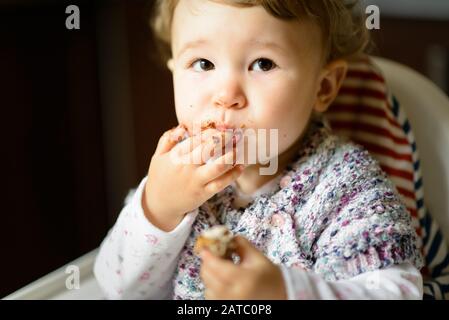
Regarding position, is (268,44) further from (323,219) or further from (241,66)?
(323,219)

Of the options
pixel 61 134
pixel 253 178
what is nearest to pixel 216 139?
pixel 253 178

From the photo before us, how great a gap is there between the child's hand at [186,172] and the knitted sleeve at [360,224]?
0.12m

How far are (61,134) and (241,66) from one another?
307mm

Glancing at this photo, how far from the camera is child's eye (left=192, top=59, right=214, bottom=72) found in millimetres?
666

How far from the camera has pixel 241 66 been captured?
2.13ft

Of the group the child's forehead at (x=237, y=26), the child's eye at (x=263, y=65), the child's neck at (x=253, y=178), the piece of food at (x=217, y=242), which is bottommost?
the piece of food at (x=217, y=242)

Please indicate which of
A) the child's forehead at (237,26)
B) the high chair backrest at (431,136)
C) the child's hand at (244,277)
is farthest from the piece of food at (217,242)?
the high chair backrest at (431,136)

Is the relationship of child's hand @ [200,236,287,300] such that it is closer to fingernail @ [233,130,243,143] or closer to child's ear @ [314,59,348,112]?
fingernail @ [233,130,243,143]

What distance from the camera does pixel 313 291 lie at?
1.80 ft

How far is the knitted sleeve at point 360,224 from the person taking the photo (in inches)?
24.1

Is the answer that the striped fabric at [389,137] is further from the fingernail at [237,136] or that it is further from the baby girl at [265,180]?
the fingernail at [237,136]

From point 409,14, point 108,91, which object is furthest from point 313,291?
point 409,14

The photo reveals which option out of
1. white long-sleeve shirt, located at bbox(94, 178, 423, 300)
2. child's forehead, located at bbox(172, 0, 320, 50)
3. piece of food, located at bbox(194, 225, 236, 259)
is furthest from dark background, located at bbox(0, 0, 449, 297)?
piece of food, located at bbox(194, 225, 236, 259)
